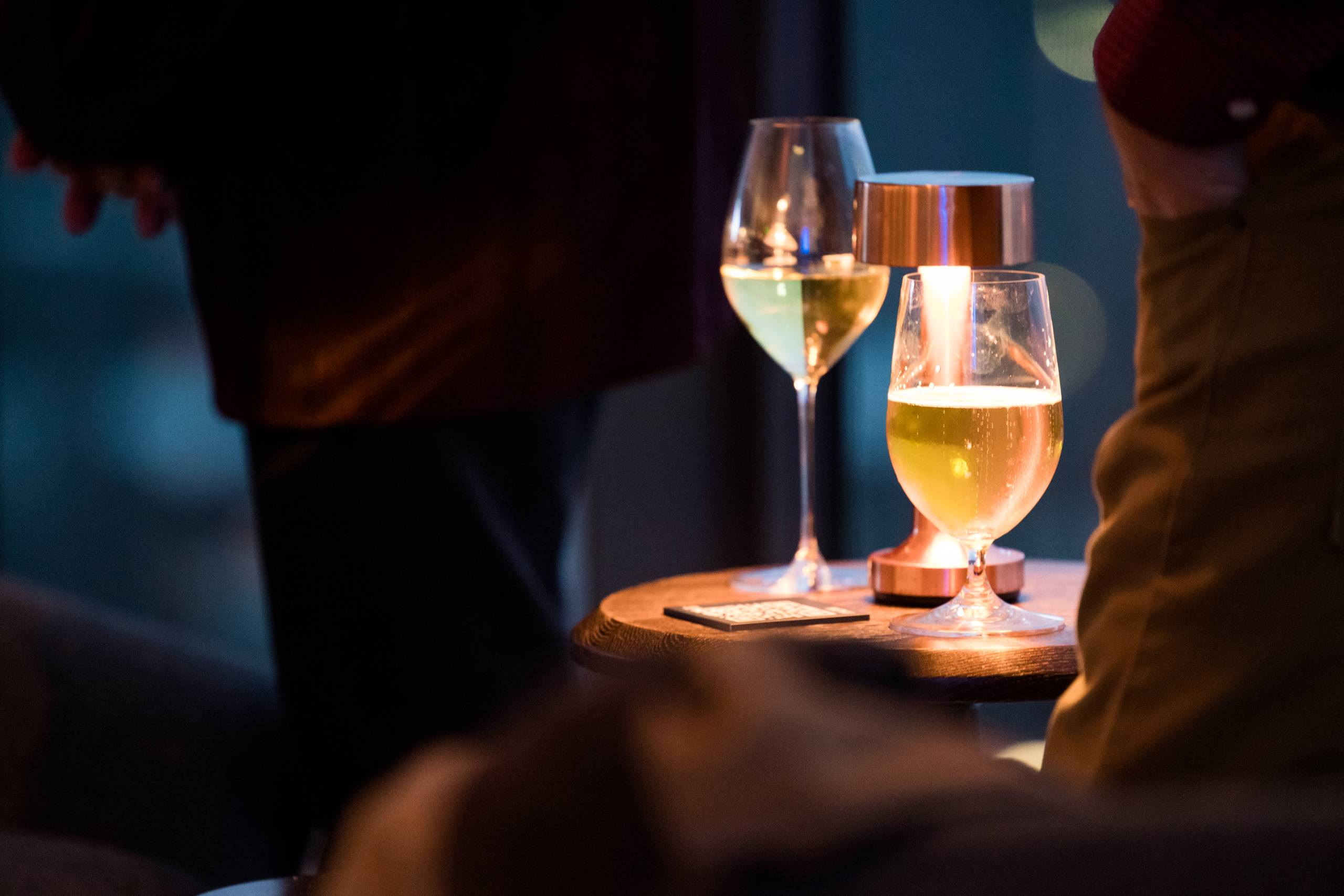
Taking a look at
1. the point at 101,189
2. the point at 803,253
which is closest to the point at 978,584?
the point at 803,253

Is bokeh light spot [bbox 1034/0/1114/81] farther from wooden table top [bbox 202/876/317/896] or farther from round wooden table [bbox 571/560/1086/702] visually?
wooden table top [bbox 202/876/317/896]

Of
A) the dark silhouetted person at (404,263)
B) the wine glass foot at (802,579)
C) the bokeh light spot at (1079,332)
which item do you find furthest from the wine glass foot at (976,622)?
the bokeh light spot at (1079,332)

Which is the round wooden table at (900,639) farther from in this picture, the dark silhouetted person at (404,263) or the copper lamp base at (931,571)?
the dark silhouetted person at (404,263)

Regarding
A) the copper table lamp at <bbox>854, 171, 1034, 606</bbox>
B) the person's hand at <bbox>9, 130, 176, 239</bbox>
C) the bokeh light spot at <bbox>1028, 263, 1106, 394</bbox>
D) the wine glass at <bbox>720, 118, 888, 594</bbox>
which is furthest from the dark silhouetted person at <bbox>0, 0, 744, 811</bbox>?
the bokeh light spot at <bbox>1028, 263, 1106, 394</bbox>

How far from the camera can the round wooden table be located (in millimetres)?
797

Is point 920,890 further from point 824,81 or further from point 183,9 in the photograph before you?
point 824,81

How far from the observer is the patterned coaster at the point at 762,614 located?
2.94 feet

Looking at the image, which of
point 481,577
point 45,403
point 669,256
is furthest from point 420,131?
point 45,403

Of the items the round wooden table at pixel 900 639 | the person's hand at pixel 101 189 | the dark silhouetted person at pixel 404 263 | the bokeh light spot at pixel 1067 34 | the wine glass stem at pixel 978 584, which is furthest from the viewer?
the bokeh light spot at pixel 1067 34

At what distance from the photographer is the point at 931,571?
971mm

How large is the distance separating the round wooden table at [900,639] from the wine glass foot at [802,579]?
0.5 inches

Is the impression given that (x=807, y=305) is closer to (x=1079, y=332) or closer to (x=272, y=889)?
(x=272, y=889)

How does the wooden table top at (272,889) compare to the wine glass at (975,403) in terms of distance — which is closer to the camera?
the wooden table top at (272,889)

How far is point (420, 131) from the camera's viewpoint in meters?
1.36
